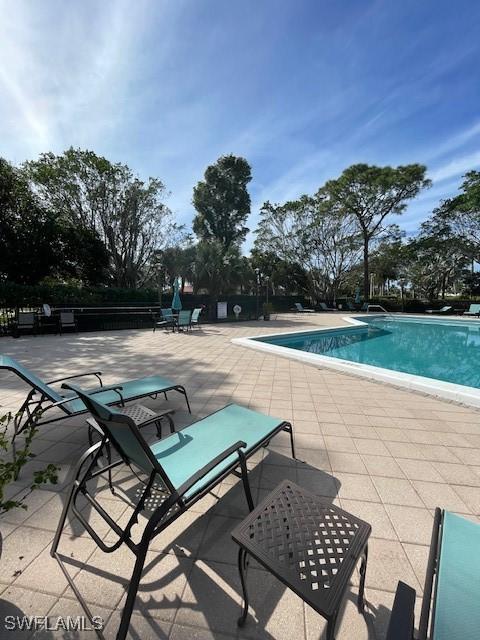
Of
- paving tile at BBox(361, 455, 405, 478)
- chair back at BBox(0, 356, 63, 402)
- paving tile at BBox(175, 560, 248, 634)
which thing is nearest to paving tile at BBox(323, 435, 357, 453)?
paving tile at BBox(361, 455, 405, 478)

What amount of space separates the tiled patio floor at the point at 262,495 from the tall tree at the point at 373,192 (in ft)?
82.2

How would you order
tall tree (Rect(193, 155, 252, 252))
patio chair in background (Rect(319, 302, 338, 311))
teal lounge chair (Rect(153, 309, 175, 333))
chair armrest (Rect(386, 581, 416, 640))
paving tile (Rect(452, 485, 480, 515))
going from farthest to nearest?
patio chair in background (Rect(319, 302, 338, 311)) < tall tree (Rect(193, 155, 252, 252)) < teal lounge chair (Rect(153, 309, 175, 333)) < paving tile (Rect(452, 485, 480, 515)) < chair armrest (Rect(386, 581, 416, 640))

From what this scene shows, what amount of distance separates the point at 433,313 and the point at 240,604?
27.5m

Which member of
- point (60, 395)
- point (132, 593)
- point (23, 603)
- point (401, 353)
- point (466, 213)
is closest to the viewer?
point (132, 593)

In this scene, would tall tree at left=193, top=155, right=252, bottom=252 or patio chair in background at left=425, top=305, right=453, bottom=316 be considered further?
tall tree at left=193, top=155, right=252, bottom=252

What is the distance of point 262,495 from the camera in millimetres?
1980

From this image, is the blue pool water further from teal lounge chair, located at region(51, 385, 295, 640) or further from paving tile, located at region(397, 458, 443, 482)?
teal lounge chair, located at region(51, 385, 295, 640)

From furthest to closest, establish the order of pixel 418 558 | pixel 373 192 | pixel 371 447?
1. pixel 373 192
2. pixel 371 447
3. pixel 418 558

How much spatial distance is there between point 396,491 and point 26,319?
12180 millimetres

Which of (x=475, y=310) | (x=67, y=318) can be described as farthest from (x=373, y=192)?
(x=67, y=318)

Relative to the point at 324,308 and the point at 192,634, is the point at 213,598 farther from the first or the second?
the point at 324,308

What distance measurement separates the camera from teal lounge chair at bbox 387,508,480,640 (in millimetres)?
834

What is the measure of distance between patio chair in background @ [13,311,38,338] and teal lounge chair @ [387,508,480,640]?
12421 millimetres

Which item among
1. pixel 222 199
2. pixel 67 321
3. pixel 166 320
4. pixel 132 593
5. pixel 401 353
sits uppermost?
pixel 222 199
